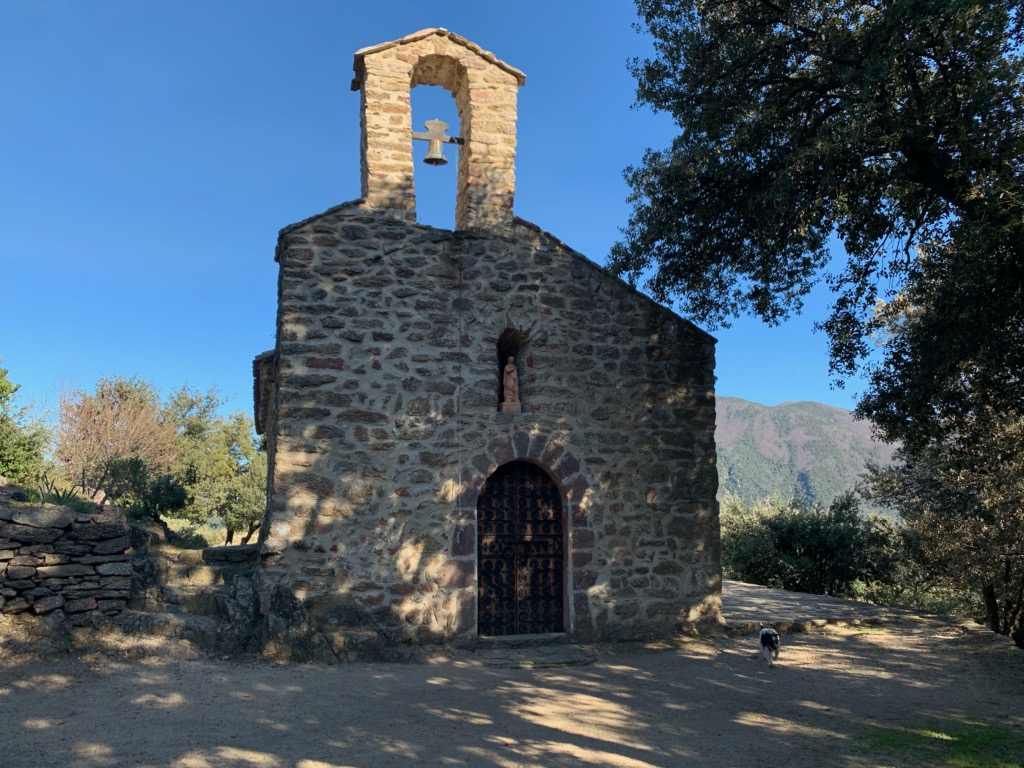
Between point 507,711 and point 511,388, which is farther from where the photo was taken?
point 511,388

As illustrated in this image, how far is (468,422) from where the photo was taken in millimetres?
9219

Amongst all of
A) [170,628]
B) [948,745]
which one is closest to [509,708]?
Answer: [948,745]

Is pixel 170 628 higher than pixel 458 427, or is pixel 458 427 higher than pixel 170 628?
pixel 458 427

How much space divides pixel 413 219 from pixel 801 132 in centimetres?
496

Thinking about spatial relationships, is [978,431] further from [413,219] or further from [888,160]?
[413,219]

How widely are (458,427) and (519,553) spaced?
1818mm

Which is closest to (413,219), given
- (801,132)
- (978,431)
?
(801,132)

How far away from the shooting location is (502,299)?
9688 mm

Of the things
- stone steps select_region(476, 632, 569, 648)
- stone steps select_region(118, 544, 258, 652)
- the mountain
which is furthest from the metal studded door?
the mountain

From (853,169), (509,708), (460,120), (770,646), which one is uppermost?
(460,120)

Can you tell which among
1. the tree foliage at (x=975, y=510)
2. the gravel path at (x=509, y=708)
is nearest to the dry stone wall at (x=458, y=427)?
the gravel path at (x=509, y=708)

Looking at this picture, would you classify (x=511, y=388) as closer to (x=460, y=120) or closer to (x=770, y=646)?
(x=460, y=120)

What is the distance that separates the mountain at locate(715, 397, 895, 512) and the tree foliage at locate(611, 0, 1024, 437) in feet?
309

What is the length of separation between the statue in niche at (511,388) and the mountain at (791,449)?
9500cm
